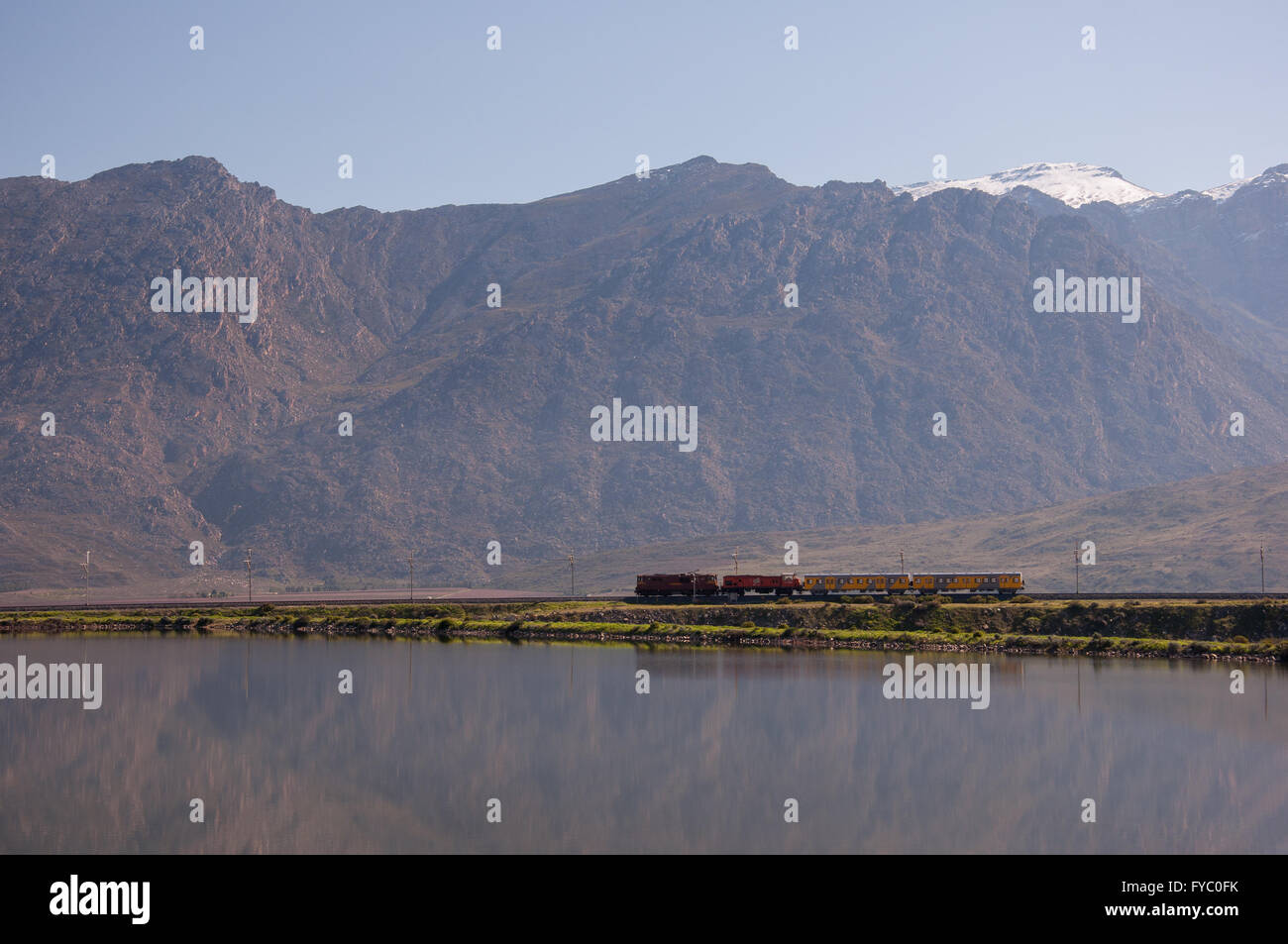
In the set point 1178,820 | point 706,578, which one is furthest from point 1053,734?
point 706,578

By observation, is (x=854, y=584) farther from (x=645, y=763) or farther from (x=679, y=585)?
(x=645, y=763)

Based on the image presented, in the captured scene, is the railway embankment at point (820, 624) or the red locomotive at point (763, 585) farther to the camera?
the red locomotive at point (763, 585)

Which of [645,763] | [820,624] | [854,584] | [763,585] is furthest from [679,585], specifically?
[645,763]

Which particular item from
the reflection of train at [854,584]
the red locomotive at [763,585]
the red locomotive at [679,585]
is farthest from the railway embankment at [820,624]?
the reflection of train at [854,584]

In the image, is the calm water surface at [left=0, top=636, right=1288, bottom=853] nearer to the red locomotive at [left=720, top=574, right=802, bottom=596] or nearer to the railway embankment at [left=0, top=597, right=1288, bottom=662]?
the railway embankment at [left=0, top=597, right=1288, bottom=662]

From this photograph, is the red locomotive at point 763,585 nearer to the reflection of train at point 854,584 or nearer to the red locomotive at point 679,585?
the reflection of train at point 854,584
